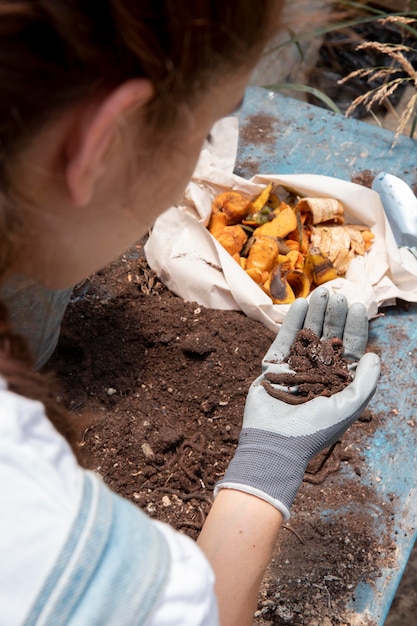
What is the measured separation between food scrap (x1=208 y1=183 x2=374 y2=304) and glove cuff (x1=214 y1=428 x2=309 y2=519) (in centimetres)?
51

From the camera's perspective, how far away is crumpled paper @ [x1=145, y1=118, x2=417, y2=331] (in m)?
1.55

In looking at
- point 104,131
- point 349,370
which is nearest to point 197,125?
point 104,131

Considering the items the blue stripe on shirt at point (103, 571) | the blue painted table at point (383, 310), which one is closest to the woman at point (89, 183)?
the blue stripe on shirt at point (103, 571)

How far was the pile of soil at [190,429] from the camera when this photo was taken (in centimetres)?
117

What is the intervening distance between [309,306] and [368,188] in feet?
1.84

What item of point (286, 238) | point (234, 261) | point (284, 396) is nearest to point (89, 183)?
point (284, 396)

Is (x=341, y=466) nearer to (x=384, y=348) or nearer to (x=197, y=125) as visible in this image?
(x=384, y=348)

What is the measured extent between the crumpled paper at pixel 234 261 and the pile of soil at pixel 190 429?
5 cm

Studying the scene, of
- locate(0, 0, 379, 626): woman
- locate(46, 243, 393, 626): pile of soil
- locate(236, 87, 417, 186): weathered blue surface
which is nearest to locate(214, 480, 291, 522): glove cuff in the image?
locate(46, 243, 393, 626): pile of soil

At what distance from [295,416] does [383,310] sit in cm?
60

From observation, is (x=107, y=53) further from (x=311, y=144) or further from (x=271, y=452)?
(x=311, y=144)

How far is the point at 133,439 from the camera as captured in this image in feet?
4.24

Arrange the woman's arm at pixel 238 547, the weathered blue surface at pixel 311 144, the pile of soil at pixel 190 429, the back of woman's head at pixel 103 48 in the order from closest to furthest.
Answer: the back of woman's head at pixel 103 48 < the woman's arm at pixel 238 547 < the pile of soil at pixel 190 429 < the weathered blue surface at pixel 311 144

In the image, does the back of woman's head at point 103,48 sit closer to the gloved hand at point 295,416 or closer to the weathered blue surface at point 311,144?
the gloved hand at point 295,416
